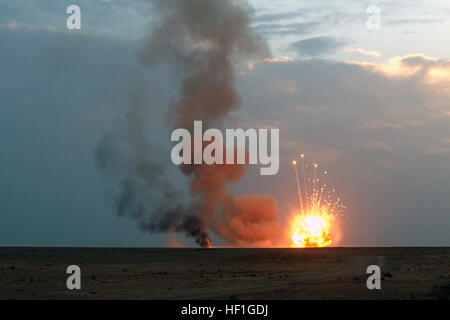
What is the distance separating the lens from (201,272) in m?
77.5

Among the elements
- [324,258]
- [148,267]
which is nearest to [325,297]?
[148,267]

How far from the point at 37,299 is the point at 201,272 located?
28.3 m

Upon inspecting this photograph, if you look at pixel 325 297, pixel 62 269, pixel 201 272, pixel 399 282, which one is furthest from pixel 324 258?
pixel 325 297

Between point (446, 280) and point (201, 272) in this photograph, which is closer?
point (446, 280)

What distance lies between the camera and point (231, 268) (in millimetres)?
83438

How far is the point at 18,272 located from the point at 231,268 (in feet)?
90.6
